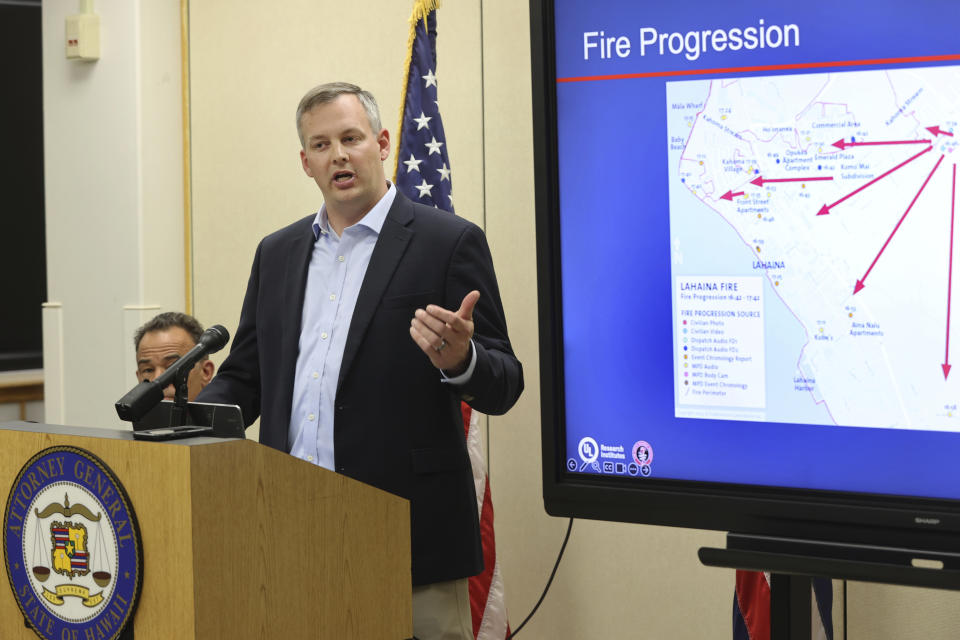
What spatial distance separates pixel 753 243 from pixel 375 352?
87 cm

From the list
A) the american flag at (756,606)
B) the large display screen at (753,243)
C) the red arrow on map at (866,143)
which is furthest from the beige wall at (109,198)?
the red arrow on map at (866,143)

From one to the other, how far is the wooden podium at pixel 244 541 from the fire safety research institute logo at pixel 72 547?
0.02 meters

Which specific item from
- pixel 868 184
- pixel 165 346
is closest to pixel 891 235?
pixel 868 184

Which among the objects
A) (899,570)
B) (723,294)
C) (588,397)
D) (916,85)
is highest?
(916,85)

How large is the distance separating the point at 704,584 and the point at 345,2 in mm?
2551

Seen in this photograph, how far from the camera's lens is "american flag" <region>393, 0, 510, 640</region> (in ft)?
10.1

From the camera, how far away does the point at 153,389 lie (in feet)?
4.62

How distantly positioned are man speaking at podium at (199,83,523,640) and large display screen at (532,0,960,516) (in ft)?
1.24

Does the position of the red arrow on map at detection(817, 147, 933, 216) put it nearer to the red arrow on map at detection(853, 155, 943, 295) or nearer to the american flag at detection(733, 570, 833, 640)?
the red arrow on map at detection(853, 155, 943, 295)

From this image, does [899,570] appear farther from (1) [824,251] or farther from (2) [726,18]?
(2) [726,18]

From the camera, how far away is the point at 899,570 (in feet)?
4.51

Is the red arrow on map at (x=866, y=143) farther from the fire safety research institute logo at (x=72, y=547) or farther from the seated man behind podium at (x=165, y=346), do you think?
the seated man behind podium at (x=165, y=346)

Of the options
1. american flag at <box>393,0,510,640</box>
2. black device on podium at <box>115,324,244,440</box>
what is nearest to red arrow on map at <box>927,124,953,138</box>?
black device on podium at <box>115,324,244,440</box>

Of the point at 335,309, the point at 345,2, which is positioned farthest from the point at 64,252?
the point at 335,309
